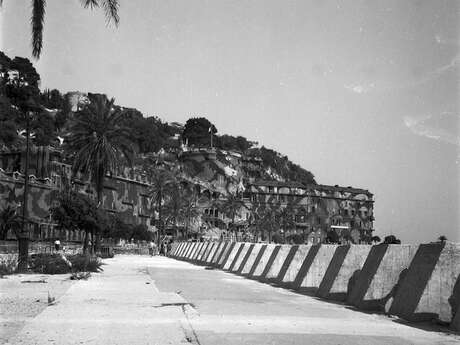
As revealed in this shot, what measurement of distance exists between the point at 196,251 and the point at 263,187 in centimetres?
13970

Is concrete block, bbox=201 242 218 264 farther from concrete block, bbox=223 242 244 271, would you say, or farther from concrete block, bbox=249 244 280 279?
concrete block, bbox=249 244 280 279

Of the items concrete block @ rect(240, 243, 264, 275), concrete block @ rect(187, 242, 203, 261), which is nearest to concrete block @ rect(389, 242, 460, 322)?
concrete block @ rect(240, 243, 264, 275)

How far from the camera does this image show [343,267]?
11.3 meters

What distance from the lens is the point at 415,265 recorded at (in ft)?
28.0

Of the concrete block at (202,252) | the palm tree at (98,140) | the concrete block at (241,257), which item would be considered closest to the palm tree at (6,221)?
the palm tree at (98,140)

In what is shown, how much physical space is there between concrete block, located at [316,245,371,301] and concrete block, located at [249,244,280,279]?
5.63 meters

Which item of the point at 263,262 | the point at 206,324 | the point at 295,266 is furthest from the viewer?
the point at 263,262

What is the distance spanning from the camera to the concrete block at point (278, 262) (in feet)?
53.3

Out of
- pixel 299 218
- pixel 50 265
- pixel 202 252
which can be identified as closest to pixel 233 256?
pixel 50 265

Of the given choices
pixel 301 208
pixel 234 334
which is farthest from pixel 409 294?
pixel 301 208

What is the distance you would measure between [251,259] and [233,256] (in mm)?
3737

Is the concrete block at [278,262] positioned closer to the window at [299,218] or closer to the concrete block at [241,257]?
the concrete block at [241,257]

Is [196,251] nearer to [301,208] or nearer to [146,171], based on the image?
[146,171]

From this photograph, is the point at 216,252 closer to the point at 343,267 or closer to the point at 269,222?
the point at 343,267
